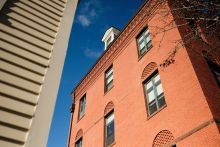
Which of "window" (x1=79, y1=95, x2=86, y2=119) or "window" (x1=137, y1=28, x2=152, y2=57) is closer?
"window" (x1=137, y1=28, x2=152, y2=57)

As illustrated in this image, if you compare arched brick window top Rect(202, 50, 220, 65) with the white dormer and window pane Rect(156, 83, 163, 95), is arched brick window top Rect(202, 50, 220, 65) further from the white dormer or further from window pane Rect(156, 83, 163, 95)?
the white dormer

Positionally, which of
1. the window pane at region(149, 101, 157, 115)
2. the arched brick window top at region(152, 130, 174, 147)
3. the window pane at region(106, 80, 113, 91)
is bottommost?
the arched brick window top at region(152, 130, 174, 147)

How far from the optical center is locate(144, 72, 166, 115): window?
1098 cm

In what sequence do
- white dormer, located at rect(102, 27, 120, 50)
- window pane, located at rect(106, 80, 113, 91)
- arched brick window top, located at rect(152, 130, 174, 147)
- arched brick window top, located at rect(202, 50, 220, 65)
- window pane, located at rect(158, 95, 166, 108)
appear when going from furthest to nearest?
white dormer, located at rect(102, 27, 120, 50) → window pane, located at rect(106, 80, 113, 91) → arched brick window top, located at rect(202, 50, 220, 65) → window pane, located at rect(158, 95, 166, 108) → arched brick window top, located at rect(152, 130, 174, 147)

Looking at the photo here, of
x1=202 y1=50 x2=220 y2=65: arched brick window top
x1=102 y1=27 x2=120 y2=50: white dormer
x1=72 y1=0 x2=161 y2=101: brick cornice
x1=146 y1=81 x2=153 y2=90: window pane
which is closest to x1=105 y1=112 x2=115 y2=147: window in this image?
x1=146 y1=81 x2=153 y2=90: window pane

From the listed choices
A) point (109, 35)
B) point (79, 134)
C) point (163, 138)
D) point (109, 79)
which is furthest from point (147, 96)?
point (109, 35)

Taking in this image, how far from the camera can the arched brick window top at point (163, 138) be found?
934 cm

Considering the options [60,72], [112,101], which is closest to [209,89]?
[112,101]

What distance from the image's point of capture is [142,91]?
40.1 feet

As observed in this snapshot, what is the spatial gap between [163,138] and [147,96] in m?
2.82

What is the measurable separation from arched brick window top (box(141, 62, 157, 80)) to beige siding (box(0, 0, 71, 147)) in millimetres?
9184

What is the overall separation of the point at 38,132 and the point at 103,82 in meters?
14.8

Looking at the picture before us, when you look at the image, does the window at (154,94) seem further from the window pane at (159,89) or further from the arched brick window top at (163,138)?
the arched brick window top at (163,138)

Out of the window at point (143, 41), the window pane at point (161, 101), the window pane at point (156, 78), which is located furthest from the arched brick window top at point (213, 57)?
the window at point (143, 41)
